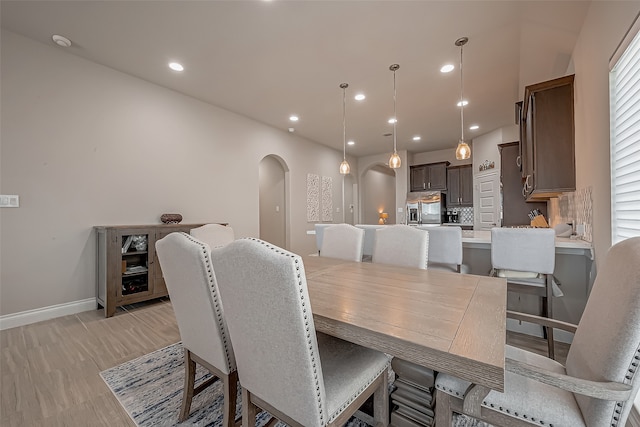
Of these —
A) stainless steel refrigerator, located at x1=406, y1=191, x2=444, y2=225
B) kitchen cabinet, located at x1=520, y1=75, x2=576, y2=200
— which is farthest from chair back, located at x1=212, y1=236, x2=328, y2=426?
stainless steel refrigerator, located at x1=406, y1=191, x2=444, y2=225

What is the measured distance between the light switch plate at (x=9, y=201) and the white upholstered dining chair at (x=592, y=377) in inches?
151

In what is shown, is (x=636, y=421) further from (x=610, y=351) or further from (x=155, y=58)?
(x=155, y=58)

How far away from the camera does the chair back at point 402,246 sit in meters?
1.99

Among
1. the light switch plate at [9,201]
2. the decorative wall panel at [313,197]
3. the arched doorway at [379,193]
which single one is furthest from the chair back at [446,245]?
the arched doorway at [379,193]

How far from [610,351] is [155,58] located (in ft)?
13.5

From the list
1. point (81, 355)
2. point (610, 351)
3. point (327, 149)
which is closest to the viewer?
point (610, 351)

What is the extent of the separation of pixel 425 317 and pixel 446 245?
176 cm

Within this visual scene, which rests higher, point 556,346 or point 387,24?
point 387,24

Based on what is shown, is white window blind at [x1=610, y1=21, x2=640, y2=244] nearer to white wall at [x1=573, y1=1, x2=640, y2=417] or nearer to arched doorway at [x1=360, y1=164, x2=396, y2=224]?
white wall at [x1=573, y1=1, x2=640, y2=417]

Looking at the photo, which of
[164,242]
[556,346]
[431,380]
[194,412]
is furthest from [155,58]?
[556,346]

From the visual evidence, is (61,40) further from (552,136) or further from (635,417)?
(635,417)

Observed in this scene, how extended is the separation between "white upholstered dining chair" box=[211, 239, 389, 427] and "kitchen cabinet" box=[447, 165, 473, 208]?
661cm

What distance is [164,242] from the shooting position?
4.00ft

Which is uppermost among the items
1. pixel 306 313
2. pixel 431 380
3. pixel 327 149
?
pixel 327 149
